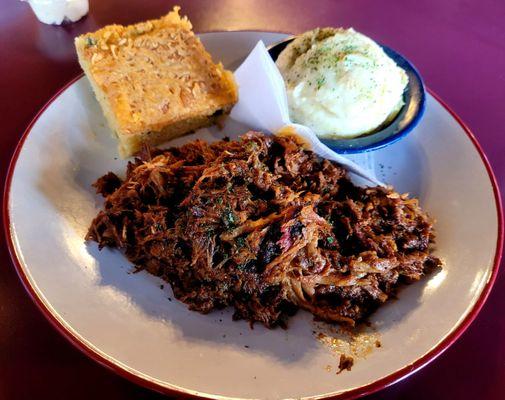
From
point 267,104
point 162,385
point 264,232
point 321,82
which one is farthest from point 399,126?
point 162,385

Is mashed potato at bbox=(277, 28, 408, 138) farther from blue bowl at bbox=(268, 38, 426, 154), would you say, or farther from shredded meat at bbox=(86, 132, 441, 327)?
shredded meat at bbox=(86, 132, 441, 327)

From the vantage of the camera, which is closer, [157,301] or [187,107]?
[157,301]

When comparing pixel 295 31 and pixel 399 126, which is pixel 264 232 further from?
pixel 295 31

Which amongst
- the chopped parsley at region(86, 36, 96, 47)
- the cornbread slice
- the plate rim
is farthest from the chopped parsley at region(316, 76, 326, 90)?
the chopped parsley at region(86, 36, 96, 47)

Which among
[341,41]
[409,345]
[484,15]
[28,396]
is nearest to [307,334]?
[409,345]

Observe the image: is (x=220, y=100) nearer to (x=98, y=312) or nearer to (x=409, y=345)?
(x=98, y=312)

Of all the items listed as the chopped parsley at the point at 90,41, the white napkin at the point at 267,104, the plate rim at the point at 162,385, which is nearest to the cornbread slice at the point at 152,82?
the chopped parsley at the point at 90,41
